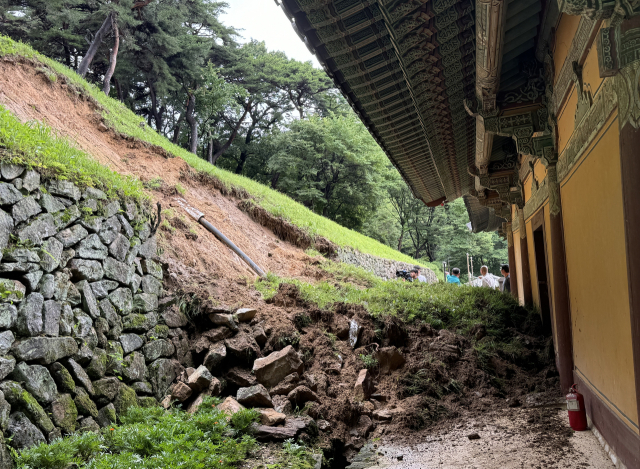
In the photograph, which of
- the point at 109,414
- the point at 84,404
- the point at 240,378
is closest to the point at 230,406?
the point at 240,378

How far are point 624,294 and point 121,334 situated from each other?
5.31 meters

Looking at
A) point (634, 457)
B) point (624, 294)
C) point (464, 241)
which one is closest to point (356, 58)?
point (624, 294)

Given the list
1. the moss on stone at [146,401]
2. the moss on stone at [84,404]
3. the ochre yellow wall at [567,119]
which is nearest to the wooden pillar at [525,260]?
the ochre yellow wall at [567,119]

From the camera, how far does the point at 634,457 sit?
116 inches

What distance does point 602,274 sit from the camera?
11.6 ft

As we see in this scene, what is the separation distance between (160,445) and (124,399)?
4.55ft

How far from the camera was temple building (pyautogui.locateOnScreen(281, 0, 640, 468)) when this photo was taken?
106 inches

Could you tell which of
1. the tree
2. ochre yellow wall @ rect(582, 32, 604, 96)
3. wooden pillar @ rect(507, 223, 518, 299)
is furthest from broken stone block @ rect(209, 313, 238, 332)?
the tree

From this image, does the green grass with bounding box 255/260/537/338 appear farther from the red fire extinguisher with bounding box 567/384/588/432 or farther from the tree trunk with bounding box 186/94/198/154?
the tree trunk with bounding box 186/94/198/154

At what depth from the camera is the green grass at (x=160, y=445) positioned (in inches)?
151

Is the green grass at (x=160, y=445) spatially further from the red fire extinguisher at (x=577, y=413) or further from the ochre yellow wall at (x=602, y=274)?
the ochre yellow wall at (x=602, y=274)

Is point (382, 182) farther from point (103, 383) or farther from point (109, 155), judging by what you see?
point (103, 383)

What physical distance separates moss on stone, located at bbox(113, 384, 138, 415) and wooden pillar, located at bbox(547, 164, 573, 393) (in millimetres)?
4956

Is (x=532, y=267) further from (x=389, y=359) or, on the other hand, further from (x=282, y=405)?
(x=282, y=405)
